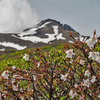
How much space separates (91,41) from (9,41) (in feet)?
240

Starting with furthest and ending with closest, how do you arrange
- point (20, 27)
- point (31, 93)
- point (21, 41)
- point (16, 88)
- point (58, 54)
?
point (20, 27) → point (21, 41) → point (58, 54) → point (16, 88) → point (31, 93)

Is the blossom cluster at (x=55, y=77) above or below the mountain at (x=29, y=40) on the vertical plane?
below

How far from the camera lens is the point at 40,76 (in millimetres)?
1654

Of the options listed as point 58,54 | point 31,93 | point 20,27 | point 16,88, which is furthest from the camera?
point 20,27

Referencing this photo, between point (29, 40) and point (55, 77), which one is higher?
point (29, 40)

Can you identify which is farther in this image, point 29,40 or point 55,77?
point 29,40

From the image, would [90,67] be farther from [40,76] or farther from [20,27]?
[20,27]

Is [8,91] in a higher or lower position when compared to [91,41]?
lower

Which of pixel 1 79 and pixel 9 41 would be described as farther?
pixel 9 41

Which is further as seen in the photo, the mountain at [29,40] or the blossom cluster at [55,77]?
the mountain at [29,40]

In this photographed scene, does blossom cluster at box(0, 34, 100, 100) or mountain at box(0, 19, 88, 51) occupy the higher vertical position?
mountain at box(0, 19, 88, 51)

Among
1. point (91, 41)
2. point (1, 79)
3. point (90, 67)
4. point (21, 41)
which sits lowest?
point (1, 79)

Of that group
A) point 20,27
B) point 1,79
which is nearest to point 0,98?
point 1,79

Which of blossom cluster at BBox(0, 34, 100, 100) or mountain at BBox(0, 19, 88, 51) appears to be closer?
blossom cluster at BBox(0, 34, 100, 100)
